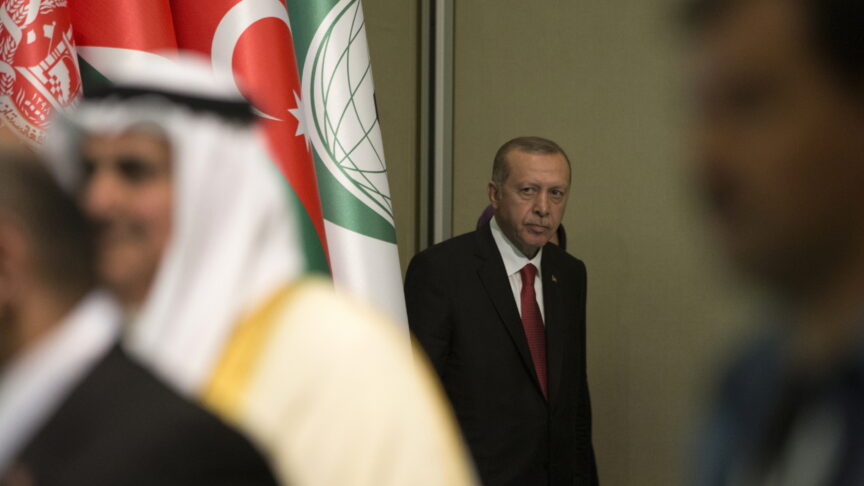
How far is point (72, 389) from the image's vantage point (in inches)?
13.6

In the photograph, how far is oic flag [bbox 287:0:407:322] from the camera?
1351 mm

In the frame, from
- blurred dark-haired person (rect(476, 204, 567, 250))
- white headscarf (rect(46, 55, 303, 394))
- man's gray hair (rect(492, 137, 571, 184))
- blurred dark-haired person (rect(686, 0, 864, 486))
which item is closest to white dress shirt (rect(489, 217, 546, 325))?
man's gray hair (rect(492, 137, 571, 184))

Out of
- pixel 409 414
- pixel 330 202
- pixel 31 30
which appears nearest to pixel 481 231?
pixel 330 202

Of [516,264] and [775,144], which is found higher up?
[775,144]

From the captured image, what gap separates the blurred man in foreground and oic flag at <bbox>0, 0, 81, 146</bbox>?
821 millimetres

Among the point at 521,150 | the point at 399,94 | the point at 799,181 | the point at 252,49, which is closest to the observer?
the point at 799,181

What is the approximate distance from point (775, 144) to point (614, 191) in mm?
2963

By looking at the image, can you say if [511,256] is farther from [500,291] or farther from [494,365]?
[494,365]

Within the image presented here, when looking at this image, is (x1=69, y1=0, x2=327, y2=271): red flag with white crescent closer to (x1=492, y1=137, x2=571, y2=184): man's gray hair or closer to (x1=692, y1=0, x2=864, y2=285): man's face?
(x1=692, y1=0, x2=864, y2=285): man's face

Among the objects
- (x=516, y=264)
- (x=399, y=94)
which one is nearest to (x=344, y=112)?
(x=516, y=264)

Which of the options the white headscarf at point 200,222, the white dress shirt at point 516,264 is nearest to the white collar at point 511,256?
the white dress shirt at point 516,264

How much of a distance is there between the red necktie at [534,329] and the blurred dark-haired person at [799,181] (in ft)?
6.84

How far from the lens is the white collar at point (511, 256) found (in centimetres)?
245

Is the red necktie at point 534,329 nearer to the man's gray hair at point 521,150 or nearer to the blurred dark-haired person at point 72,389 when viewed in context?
the man's gray hair at point 521,150
